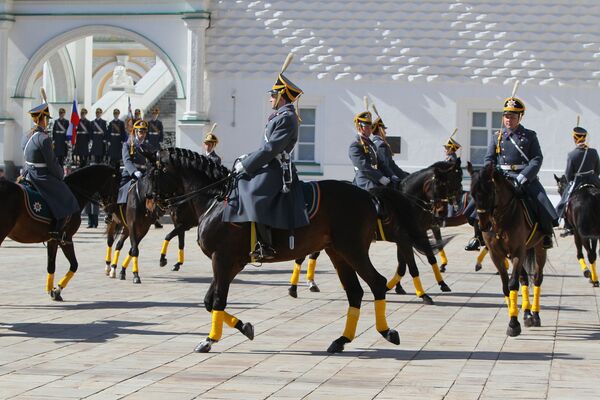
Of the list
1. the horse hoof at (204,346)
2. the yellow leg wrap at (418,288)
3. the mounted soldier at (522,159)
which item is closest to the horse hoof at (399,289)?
the yellow leg wrap at (418,288)

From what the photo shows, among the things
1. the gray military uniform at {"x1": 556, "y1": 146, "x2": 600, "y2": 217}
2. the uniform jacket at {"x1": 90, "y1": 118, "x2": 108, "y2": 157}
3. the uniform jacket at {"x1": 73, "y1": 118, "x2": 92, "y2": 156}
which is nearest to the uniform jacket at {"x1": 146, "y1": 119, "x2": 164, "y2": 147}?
the uniform jacket at {"x1": 90, "y1": 118, "x2": 108, "y2": 157}

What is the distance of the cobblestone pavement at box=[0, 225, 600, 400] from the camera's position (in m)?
9.23

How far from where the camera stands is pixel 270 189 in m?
11.0

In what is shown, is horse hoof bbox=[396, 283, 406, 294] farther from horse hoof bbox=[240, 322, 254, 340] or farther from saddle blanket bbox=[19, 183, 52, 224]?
horse hoof bbox=[240, 322, 254, 340]

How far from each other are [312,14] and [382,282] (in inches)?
825

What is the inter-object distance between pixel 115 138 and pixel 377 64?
6982 millimetres

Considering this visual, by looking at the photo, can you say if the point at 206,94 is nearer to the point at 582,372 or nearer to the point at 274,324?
the point at 274,324

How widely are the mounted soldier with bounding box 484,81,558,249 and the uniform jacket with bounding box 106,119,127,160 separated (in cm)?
1993

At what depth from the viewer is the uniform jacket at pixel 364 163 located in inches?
618

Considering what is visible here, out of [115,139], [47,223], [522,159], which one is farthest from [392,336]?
[115,139]

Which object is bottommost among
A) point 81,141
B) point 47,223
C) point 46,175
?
point 47,223

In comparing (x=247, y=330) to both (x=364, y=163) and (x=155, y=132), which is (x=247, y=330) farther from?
(x=155, y=132)

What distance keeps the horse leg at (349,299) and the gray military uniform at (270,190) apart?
69 centimetres

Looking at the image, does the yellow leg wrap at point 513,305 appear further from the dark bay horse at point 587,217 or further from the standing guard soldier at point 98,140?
the standing guard soldier at point 98,140
